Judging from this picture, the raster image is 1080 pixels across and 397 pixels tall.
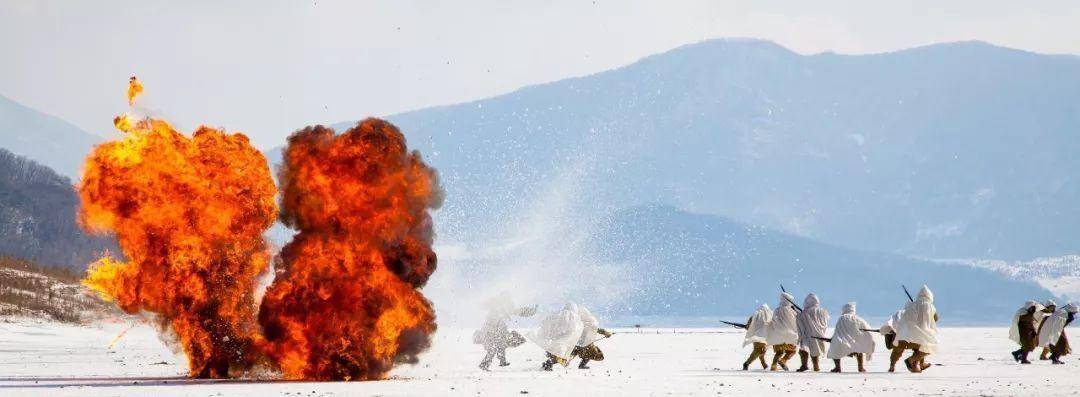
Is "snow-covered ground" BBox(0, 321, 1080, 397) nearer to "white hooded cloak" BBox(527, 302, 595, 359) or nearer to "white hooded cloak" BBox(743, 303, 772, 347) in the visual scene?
"white hooded cloak" BBox(527, 302, 595, 359)

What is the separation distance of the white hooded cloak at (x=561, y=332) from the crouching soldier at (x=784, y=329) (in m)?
5.06

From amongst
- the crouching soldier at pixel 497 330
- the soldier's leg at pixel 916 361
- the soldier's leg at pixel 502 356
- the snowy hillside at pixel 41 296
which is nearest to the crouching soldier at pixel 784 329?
the soldier's leg at pixel 916 361

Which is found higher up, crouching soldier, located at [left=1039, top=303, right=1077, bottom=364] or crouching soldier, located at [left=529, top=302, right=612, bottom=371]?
crouching soldier, located at [left=1039, top=303, right=1077, bottom=364]

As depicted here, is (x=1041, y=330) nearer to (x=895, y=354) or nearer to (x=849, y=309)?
(x=895, y=354)

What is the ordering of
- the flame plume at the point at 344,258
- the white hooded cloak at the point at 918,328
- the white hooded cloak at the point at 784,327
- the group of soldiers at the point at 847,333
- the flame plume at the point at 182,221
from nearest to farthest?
the flame plume at the point at 344,258 < the flame plume at the point at 182,221 < the group of soldiers at the point at 847,333 < the white hooded cloak at the point at 918,328 < the white hooded cloak at the point at 784,327

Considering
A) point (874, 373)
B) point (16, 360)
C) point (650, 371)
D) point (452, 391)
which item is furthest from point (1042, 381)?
point (16, 360)

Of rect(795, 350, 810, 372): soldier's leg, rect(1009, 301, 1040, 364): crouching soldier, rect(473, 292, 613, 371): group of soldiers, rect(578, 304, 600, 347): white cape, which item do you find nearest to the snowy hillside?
rect(473, 292, 613, 371): group of soldiers

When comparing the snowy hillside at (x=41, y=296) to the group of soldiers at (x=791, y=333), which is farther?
the snowy hillside at (x=41, y=296)

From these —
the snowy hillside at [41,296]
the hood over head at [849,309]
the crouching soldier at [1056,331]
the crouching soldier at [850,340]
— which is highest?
the snowy hillside at [41,296]

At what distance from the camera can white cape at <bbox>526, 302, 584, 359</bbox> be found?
123 feet

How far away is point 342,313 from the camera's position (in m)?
31.0

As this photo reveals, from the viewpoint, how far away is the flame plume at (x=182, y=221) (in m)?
31.5

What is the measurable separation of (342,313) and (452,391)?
3551mm

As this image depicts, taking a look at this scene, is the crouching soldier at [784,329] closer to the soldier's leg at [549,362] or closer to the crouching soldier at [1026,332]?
the soldier's leg at [549,362]
